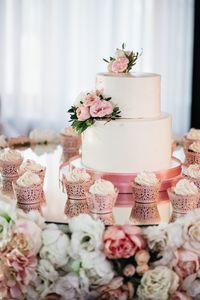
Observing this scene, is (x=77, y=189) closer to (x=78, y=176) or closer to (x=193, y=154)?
(x=78, y=176)

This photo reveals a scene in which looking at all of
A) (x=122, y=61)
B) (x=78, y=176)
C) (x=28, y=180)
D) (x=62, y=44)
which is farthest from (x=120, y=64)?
(x=62, y=44)

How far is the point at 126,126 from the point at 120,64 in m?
0.27

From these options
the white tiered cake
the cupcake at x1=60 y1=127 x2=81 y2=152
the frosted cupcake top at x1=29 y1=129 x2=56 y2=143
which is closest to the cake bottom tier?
the white tiered cake

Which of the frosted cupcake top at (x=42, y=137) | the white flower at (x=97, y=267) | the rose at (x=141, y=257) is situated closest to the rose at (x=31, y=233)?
the white flower at (x=97, y=267)

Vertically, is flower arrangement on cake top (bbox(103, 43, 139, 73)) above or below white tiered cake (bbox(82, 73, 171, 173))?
above

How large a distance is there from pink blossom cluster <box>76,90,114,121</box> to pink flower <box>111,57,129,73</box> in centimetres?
13

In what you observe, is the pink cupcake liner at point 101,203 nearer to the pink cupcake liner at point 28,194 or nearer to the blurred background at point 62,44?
the pink cupcake liner at point 28,194

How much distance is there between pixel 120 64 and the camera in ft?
7.29

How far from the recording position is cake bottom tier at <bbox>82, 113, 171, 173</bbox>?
2123mm

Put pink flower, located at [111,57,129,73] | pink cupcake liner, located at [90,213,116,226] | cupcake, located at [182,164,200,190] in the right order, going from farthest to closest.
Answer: pink flower, located at [111,57,129,73] < cupcake, located at [182,164,200,190] < pink cupcake liner, located at [90,213,116,226]

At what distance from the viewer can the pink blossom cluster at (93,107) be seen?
212cm

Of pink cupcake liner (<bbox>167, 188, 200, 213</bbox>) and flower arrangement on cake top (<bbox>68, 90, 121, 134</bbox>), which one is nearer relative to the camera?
pink cupcake liner (<bbox>167, 188, 200, 213</bbox>)

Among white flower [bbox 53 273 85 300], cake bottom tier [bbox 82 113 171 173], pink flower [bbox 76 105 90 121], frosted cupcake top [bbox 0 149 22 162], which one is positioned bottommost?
white flower [bbox 53 273 85 300]

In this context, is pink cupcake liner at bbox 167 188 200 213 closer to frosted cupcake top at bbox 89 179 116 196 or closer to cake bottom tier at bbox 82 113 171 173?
frosted cupcake top at bbox 89 179 116 196
